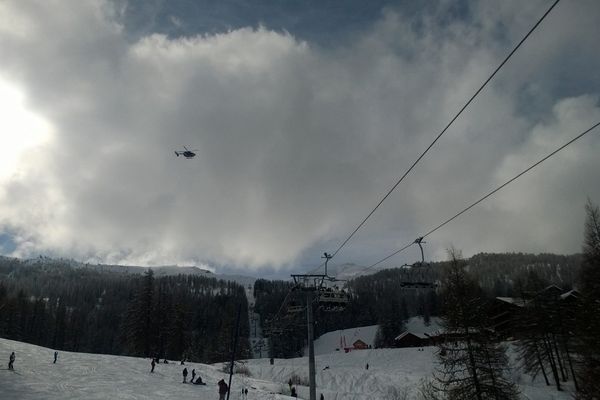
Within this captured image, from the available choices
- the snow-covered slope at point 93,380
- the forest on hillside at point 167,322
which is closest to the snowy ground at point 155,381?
the snow-covered slope at point 93,380

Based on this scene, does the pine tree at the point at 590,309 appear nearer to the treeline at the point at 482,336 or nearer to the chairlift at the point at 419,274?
the treeline at the point at 482,336

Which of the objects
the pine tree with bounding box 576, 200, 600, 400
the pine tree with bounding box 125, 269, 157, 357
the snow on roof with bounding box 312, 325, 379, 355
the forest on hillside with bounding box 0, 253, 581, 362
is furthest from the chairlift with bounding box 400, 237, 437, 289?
the snow on roof with bounding box 312, 325, 379, 355

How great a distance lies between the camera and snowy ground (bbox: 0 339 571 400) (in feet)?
104

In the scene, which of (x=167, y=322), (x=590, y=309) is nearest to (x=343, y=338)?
(x=167, y=322)

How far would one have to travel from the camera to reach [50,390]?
30547mm

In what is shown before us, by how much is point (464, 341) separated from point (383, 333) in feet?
342

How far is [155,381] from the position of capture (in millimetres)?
40344

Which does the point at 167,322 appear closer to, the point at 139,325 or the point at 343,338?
the point at 139,325

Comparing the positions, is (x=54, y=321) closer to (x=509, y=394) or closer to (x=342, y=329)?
(x=342, y=329)

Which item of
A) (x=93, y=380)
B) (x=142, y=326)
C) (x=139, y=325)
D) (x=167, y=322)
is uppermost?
(x=167, y=322)

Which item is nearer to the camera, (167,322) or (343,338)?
(167,322)

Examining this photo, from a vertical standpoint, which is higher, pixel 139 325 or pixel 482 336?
pixel 139 325

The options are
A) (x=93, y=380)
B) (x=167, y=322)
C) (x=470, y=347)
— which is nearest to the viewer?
(x=470, y=347)

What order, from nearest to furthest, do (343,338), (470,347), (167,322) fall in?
1. (470,347)
2. (167,322)
3. (343,338)
